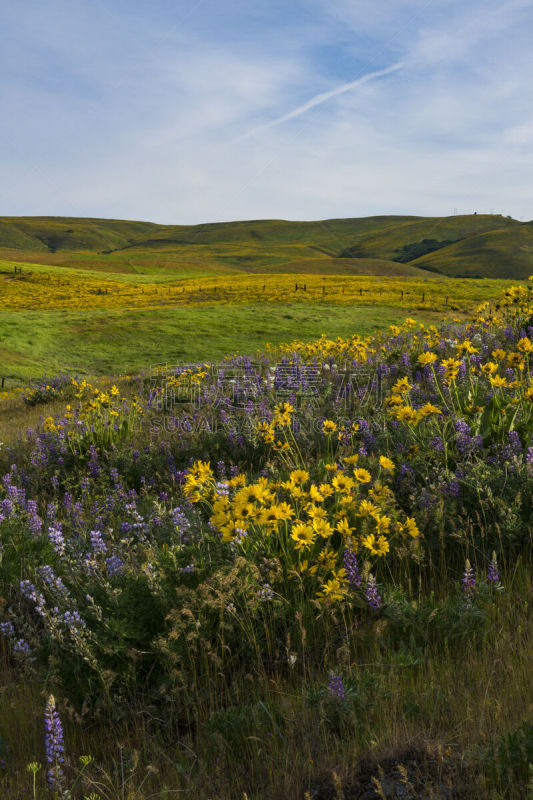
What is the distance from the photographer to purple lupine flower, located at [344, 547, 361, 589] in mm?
2797

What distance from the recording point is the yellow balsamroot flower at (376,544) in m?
2.72

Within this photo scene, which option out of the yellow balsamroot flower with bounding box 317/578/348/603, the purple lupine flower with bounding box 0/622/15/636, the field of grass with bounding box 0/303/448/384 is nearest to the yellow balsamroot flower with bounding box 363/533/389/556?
the yellow balsamroot flower with bounding box 317/578/348/603

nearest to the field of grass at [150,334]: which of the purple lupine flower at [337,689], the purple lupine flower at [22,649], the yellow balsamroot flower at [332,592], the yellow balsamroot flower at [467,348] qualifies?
the yellow balsamroot flower at [467,348]

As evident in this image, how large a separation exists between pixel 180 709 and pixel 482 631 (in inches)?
57.9

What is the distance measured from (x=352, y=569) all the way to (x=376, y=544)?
189mm

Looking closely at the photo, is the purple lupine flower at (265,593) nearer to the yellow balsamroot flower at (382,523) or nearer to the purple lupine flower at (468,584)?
the yellow balsamroot flower at (382,523)

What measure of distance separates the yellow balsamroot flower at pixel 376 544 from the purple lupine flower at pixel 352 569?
11 cm

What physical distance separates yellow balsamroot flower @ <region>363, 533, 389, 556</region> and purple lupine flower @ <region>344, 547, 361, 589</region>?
109 millimetres

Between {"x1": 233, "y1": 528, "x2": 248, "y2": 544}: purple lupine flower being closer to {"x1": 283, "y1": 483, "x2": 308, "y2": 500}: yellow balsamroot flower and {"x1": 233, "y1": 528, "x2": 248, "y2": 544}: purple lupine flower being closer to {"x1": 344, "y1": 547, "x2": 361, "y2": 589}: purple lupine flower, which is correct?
{"x1": 283, "y1": 483, "x2": 308, "y2": 500}: yellow balsamroot flower

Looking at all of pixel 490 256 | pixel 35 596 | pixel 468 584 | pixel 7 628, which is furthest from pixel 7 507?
pixel 490 256

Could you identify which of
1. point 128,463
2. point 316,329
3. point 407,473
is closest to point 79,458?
point 128,463

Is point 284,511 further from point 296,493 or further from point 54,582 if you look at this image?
point 54,582

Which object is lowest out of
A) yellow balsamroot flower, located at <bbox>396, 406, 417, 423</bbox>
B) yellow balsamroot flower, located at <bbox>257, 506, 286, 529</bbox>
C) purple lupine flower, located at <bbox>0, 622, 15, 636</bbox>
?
purple lupine flower, located at <bbox>0, 622, 15, 636</bbox>

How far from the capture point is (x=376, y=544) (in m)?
2.83
